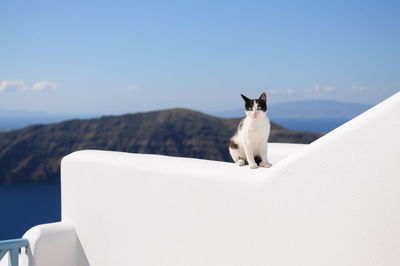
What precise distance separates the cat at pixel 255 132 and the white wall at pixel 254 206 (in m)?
0.13

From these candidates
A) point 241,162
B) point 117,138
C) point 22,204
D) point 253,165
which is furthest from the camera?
point 117,138

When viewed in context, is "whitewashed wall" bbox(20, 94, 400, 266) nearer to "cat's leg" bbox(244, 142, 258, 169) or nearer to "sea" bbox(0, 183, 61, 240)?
"cat's leg" bbox(244, 142, 258, 169)

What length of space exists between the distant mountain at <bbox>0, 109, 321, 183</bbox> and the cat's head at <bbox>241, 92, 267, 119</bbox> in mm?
10356

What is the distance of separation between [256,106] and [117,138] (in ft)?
40.0

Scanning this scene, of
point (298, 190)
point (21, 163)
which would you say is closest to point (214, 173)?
point (298, 190)

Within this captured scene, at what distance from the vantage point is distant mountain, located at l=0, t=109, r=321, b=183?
1307 centimetres

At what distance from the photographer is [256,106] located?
217cm

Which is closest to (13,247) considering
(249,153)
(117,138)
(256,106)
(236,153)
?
(236,153)

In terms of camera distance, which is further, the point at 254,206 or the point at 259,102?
the point at 259,102

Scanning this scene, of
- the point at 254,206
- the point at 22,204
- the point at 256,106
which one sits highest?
the point at 256,106

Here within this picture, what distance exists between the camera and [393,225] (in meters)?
1.49

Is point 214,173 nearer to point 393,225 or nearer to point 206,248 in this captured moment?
point 206,248

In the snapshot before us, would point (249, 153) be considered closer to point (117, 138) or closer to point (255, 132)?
point (255, 132)

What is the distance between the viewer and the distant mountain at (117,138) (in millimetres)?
13070
